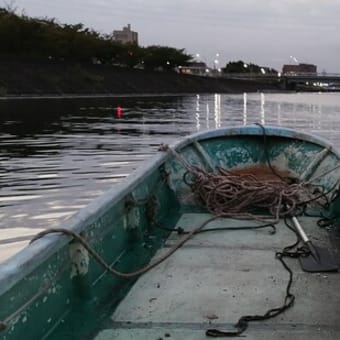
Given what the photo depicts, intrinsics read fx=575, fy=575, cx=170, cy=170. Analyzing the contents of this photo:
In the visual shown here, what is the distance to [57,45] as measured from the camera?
279 ft

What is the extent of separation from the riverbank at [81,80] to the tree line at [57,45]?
3.92 m

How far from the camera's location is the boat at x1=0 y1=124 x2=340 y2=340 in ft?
10.8

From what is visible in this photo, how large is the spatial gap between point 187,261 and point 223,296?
0.81 m

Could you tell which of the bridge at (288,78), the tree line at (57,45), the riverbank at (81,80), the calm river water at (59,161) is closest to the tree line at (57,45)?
the tree line at (57,45)

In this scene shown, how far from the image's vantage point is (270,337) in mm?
3344

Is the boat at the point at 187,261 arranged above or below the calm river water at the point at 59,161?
above

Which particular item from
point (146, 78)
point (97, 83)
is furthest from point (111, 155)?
point (146, 78)

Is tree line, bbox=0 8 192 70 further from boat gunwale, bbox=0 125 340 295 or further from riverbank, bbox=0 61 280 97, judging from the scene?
boat gunwale, bbox=0 125 340 295

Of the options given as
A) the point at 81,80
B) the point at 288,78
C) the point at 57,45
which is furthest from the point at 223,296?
the point at 288,78

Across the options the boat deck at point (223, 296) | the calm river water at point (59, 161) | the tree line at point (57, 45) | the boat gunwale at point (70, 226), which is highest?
the tree line at point (57, 45)

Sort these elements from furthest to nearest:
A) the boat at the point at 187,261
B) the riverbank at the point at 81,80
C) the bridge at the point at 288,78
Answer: the bridge at the point at 288,78 → the riverbank at the point at 81,80 → the boat at the point at 187,261

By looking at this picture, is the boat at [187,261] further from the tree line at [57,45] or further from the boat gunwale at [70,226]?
the tree line at [57,45]

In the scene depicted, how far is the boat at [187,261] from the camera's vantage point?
330 centimetres

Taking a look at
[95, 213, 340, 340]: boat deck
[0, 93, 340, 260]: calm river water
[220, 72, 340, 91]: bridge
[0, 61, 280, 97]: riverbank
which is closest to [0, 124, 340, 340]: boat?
[95, 213, 340, 340]: boat deck
